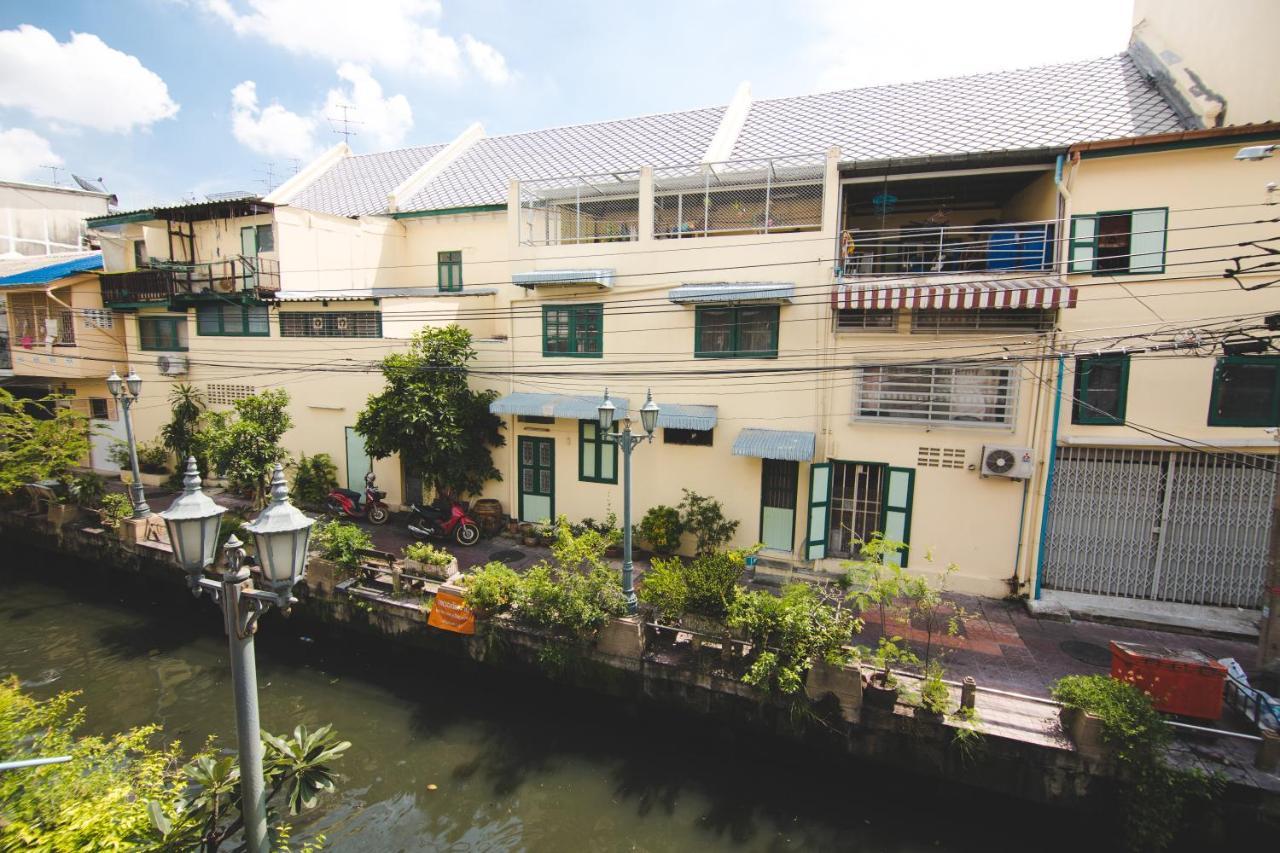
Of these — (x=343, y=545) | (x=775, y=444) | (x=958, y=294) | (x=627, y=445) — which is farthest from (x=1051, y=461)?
(x=343, y=545)

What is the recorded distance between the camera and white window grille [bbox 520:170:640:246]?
14031mm

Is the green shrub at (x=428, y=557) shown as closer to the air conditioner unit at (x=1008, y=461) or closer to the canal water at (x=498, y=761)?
the canal water at (x=498, y=761)

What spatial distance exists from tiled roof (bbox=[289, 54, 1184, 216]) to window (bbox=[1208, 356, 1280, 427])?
4.73 metres

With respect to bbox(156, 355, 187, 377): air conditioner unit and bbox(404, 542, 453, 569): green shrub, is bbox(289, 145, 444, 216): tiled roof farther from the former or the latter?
bbox(404, 542, 453, 569): green shrub

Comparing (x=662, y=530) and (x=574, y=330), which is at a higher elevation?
(x=574, y=330)

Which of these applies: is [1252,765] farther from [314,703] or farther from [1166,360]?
[314,703]

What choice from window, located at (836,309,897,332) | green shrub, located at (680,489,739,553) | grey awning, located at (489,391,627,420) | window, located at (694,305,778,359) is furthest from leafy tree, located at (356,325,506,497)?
window, located at (836,309,897,332)

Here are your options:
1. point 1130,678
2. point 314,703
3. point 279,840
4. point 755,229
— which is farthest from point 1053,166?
point 314,703

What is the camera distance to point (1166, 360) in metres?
10.0

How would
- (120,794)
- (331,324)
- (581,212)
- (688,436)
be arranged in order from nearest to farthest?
1. (120,794)
2. (688,436)
3. (581,212)
4. (331,324)

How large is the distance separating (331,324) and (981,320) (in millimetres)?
16060

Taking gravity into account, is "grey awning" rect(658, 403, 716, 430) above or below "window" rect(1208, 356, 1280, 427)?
below

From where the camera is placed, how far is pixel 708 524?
41.8 feet

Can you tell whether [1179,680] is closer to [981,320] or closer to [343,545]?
[981,320]
